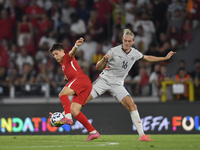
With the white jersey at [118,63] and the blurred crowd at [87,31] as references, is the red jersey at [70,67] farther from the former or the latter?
the blurred crowd at [87,31]

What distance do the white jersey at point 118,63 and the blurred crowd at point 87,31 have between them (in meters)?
3.50

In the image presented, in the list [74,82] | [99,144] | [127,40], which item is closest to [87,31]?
[127,40]

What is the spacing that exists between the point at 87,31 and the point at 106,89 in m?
5.99

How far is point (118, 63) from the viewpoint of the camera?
724 cm

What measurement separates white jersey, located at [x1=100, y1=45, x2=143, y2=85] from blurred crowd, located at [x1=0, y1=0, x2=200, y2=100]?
3499mm

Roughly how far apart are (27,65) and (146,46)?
3.60 metres

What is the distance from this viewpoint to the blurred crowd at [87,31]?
11297 mm

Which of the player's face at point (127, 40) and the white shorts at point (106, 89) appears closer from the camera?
the player's face at point (127, 40)

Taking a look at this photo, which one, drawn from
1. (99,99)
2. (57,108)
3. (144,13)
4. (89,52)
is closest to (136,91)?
(99,99)

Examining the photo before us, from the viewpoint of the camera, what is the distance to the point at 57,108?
9.60m

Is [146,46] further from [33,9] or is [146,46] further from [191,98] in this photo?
[33,9]

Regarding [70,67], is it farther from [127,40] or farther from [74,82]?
[127,40]

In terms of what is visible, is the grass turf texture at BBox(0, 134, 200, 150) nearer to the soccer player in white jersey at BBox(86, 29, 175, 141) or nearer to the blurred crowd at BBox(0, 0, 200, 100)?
the soccer player in white jersey at BBox(86, 29, 175, 141)

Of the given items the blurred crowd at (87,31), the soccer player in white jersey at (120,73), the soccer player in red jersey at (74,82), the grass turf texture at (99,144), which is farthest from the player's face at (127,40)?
the blurred crowd at (87,31)
